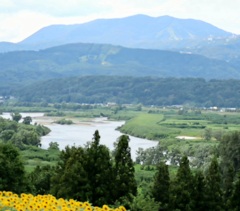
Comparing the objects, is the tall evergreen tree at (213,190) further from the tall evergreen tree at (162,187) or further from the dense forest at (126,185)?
the tall evergreen tree at (162,187)

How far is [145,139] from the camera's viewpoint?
105m

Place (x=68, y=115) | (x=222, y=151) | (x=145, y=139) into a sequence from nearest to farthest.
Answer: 1. (x=222, y=151)
2. (x=145, y=139)
3. (x=68, y=115)

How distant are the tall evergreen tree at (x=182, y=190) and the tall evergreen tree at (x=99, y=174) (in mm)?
3113

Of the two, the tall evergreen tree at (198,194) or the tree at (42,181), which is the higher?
the tall evergreen tree at (198,194)

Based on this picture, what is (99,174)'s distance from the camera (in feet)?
95.9

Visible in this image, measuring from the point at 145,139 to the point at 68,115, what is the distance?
53.7 m

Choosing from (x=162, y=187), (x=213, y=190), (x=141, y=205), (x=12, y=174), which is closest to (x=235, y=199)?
(x=213, y=190)

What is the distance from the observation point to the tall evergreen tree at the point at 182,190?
95.2 ft

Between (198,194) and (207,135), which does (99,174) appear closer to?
(198,194)

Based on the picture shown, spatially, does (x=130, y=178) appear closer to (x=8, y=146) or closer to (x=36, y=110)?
(x=8, y=146)

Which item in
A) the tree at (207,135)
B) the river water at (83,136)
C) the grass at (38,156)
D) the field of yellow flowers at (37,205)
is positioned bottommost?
Answer: the grass at (38,156)

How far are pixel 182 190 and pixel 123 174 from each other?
2.99 metres

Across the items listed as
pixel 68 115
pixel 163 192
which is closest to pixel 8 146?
pixel 163 192

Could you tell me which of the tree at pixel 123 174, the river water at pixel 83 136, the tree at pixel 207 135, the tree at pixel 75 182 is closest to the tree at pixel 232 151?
the tree at pixel 123 174
